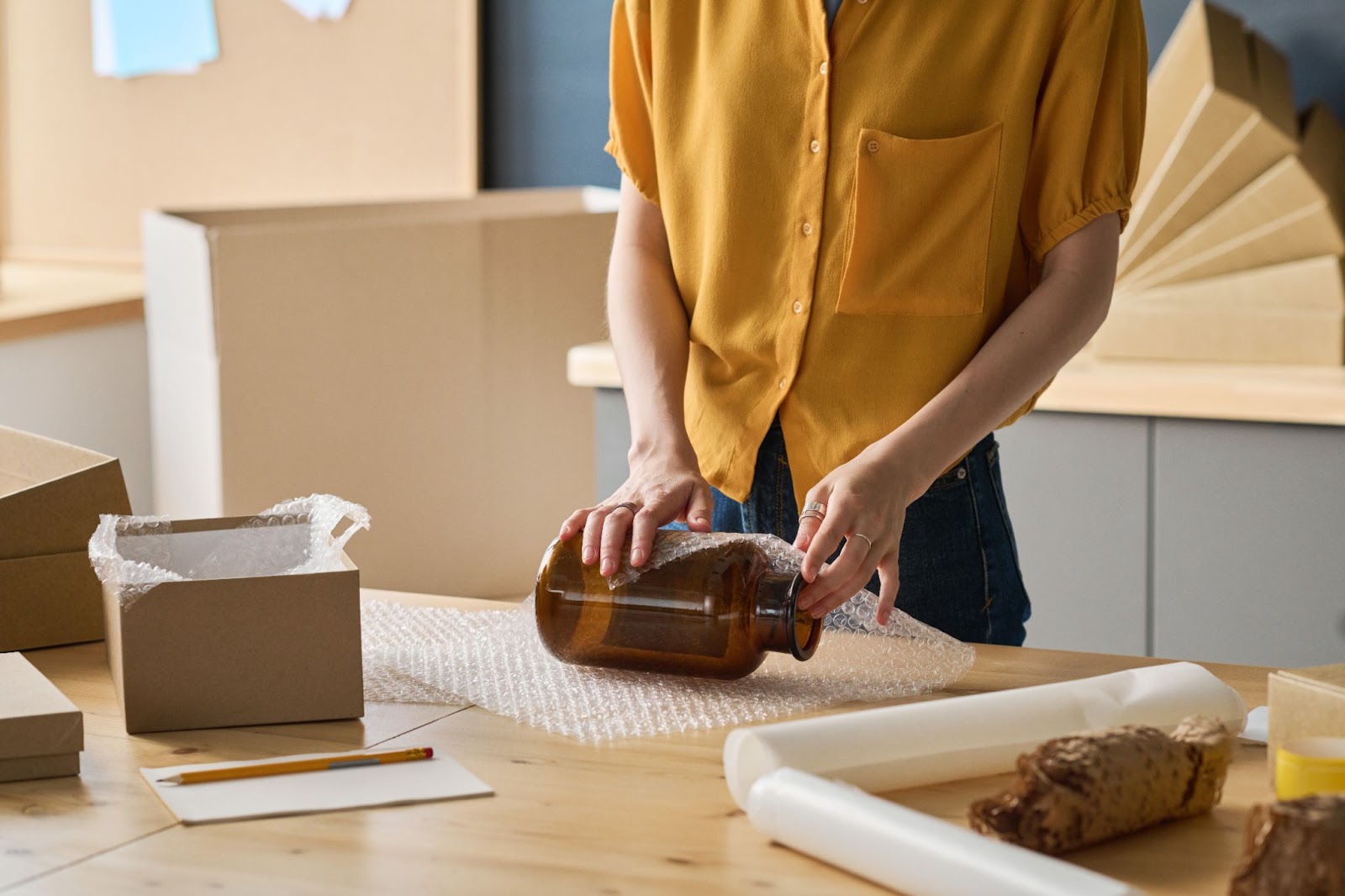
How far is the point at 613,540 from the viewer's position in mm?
963

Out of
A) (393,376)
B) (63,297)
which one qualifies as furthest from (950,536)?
(63,297)

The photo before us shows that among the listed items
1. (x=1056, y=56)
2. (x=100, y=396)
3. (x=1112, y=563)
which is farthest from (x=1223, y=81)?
(x=100, y=396)

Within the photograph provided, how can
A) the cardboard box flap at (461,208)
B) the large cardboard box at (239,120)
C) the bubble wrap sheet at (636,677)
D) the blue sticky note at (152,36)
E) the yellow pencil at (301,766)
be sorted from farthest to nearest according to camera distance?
the blue sticky note at (152,36), the large cardboard box at (239,120), the cardboard box flap at (461,208), the bubble wrap sheet at (636,677), the yellow pencil at (301,766)

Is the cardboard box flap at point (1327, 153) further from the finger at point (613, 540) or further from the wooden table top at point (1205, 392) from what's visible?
the finger at point (613, 540)

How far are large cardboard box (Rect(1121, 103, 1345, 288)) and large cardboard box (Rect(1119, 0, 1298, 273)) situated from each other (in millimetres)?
18

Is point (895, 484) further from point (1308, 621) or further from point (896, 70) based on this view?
point (1308, 621)

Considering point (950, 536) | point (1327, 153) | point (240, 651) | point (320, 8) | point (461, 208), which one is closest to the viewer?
point (240, 651)

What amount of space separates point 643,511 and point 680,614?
0.07 meters

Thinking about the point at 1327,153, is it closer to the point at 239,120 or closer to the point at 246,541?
the point at 246,541

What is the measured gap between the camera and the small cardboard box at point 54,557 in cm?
111

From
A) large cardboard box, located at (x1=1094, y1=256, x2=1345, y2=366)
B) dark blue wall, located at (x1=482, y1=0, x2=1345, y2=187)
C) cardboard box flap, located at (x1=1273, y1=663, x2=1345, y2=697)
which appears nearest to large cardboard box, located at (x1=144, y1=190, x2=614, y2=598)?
dark blue wall, located at (x1=482, y1=0, x2=1345, y2=187)

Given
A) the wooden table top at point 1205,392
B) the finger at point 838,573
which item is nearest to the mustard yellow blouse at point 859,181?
the finger at point 838,573

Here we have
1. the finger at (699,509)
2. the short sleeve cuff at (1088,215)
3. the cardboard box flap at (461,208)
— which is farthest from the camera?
the cardboard box flap at (461,208)

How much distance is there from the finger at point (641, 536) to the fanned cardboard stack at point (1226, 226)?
1.26m
